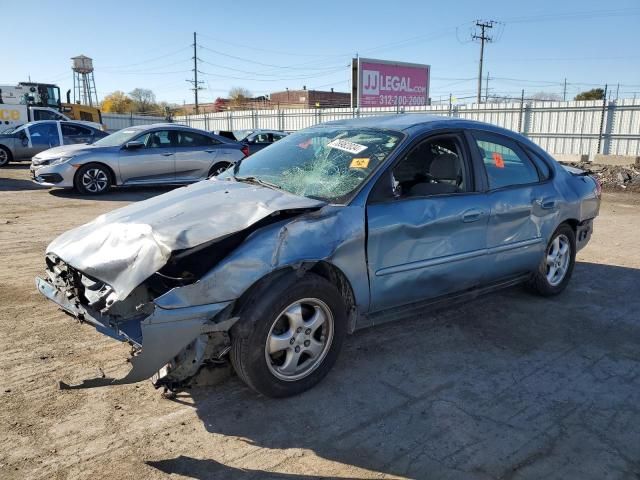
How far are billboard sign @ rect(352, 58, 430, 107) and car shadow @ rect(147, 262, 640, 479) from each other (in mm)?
32457

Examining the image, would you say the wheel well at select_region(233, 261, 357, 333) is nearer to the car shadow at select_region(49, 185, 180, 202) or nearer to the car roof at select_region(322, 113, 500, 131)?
the car roof at select_region(322, 113, 500, 131)

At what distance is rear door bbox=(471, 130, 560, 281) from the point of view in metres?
4.34

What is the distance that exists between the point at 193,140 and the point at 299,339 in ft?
31.4

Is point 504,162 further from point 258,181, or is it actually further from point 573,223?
point 258,181

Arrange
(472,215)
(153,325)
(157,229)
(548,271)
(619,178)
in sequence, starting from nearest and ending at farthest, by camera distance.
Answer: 1. (153,325)
2. (157,229)
3. (472,215)
4. (548,271)
5. (619,178)

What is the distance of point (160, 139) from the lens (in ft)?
37.6

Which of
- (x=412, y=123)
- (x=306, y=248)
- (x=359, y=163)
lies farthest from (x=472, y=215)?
(x=306, y=248)

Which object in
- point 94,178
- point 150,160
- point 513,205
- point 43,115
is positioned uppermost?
point 43,115

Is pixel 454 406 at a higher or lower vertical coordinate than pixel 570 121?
lower

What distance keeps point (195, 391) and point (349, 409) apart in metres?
0.97

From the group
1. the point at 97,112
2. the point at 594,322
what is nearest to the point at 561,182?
the point at 594,322

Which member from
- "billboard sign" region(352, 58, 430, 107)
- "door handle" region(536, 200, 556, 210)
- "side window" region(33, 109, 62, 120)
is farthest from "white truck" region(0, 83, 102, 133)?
"door handle" region(536, 200, 556, 210)

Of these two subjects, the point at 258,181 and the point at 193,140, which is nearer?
the point at 258,181

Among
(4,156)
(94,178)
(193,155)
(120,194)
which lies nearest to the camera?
(94,178)
